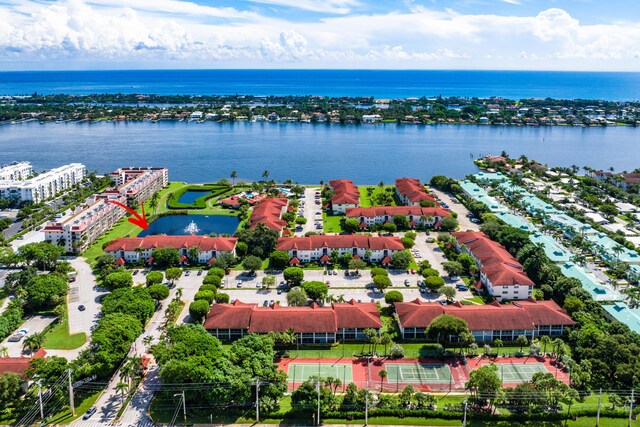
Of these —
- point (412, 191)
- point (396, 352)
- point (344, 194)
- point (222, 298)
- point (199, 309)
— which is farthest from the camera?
point (412, 191)

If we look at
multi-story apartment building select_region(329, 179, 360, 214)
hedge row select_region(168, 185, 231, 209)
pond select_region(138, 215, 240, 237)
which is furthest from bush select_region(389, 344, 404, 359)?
hedge row select_region(168, 185, 231, 209)

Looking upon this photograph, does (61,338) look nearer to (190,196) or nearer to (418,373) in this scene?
(418,373)

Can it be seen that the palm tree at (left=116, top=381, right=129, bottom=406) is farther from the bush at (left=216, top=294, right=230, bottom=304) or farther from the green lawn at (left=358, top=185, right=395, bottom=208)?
the green lawn at (left=358, top=185, right=395, bottom=208)

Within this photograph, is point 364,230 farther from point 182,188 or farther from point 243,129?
point 243,129

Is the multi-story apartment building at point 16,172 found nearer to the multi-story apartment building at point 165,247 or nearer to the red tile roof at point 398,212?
the multi-story apartment building at point 165,247

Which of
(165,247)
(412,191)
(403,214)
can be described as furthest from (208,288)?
(412,191)

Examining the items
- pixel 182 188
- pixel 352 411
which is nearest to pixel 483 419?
pixel 352 411
